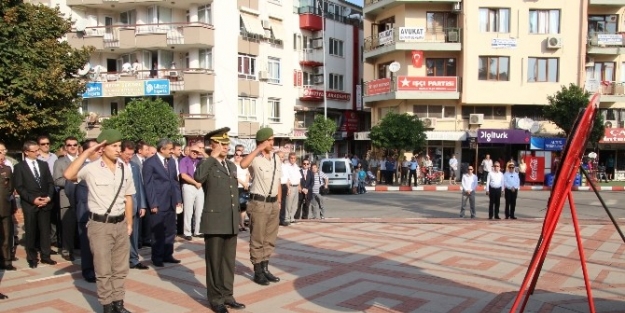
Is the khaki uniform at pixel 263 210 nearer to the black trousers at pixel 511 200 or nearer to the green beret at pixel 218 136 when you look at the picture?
the green beret at pixel 218 136

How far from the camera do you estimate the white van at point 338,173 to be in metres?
24.2

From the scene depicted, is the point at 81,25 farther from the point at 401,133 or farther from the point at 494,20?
the point at 494,20

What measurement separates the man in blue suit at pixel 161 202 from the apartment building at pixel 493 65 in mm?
27432

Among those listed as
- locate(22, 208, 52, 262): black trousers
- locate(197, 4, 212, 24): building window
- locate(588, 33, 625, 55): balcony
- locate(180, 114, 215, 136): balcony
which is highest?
locate(197, 4, 212, 24): building window

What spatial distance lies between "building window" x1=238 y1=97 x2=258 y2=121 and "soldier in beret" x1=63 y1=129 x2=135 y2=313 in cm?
3006

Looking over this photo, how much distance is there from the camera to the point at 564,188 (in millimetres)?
4512

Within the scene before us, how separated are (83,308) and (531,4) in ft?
113

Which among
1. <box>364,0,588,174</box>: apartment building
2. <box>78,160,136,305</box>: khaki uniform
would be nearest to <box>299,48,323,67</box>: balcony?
<box>364,0,588,174</box>: apartment building

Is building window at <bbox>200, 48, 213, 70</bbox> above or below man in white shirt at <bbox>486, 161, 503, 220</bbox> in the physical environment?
above

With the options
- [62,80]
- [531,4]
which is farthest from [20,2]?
[531,4]

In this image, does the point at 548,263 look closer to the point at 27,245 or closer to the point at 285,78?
the point at 27,245

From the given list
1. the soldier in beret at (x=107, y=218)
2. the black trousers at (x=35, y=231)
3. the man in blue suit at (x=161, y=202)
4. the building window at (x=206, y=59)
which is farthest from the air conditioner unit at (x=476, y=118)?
the soldier in beret at (x=107, y=218)

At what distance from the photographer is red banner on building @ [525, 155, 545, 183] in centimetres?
2770

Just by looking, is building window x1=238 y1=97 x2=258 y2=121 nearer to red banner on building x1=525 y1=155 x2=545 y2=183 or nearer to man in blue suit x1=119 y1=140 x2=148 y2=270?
red banner on building x1=525 y1=155 x2=545 y2=183
